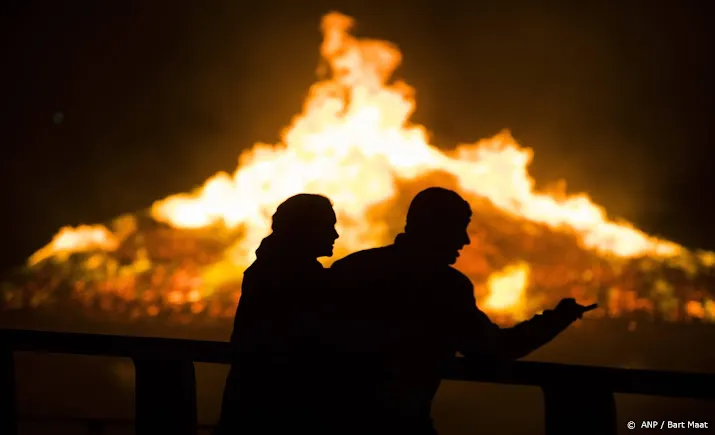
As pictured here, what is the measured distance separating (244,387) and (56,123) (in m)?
18.6

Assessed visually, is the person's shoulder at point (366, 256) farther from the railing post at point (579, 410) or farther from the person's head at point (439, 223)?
the railing post at point (579, 410)

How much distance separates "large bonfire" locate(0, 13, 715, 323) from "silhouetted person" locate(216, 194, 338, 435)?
14.6 metres

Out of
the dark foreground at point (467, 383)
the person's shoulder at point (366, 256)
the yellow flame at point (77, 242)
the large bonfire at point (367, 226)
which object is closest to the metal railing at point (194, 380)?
the person's shoulder at point (366, 256)

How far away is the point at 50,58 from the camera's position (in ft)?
58.5

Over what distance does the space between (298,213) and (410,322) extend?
0.59 m

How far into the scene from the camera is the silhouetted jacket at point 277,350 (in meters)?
2.26

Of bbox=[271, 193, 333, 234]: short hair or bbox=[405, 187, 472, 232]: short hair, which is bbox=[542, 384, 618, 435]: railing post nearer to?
bbox=[405, 187, 472, 232]: short hair

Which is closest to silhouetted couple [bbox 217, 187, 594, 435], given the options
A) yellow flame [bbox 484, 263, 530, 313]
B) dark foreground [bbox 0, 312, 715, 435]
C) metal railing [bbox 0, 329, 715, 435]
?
metal railing [bbox 0, 329, 715, 435]

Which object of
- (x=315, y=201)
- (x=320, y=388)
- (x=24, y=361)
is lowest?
(x=320, y=388)

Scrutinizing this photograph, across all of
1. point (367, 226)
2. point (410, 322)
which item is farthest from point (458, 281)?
point (367, 226)

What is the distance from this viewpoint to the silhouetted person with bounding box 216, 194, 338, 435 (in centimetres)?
226

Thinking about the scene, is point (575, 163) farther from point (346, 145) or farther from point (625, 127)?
point (346, 145)

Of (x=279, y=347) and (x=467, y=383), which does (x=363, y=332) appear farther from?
(x=467, y=383)

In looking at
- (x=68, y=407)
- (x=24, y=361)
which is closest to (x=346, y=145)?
(x=68, y=407)
